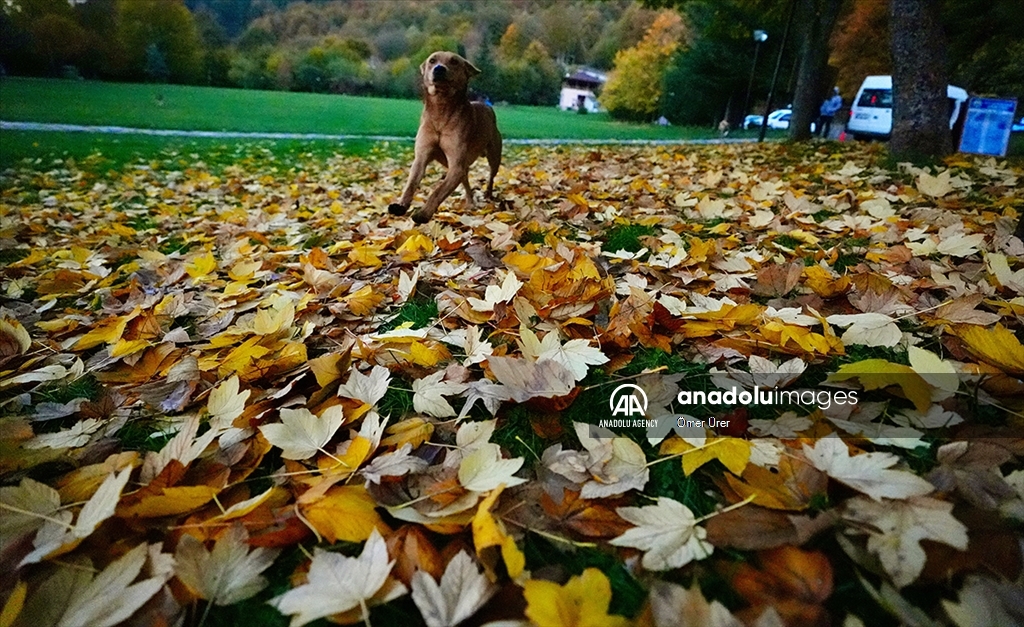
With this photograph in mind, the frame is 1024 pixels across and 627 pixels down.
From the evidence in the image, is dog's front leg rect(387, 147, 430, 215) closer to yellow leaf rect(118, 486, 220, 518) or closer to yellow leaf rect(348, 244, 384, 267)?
yellow leaf rect(348, 244, 384, 267)

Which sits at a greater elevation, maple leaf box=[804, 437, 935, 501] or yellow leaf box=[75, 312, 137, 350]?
maple leaf box=[804, 437, 935, 501]

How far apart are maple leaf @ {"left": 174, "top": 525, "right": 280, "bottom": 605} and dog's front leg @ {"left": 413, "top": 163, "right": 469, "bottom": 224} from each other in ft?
6.82

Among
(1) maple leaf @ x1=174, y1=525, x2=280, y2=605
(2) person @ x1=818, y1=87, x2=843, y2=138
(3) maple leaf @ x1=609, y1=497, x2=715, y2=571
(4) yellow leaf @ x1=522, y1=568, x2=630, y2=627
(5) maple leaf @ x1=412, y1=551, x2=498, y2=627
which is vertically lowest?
(1) maple leaf @ x1=174, y1=525, x2=280, y2=605

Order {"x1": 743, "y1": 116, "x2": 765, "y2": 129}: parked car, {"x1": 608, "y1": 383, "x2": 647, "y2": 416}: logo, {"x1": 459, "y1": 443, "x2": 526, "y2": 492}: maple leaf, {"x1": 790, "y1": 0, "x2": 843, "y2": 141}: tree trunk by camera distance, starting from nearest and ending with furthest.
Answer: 1. {"x1": 459, "y1": 443, "x2": 526, "y2": 492}: maple leaf
2. {"x1": 608, "y1": 383, "x2": 647, "y2": 416}: logo
3. {"x1": 790, "y1": 0, "x2": 843, "y2": 141}: tree trunk
4. {"x1": 743, "y1": 116, "x2": 765, "y2": 129}: parked car

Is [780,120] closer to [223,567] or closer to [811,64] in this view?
[811,64]

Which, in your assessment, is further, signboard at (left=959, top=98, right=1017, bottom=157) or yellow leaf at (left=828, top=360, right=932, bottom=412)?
signboard at (left=959, top=98, right=1017, bottom=157)

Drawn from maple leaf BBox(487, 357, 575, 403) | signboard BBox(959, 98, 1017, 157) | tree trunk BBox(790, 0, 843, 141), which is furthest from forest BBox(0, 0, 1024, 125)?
maple leaf BBox(487, 357, 575, 403)

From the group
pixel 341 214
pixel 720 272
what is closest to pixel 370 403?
pixel 720 272

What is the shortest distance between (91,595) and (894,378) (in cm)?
125

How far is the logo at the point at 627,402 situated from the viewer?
983mm

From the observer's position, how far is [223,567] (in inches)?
27.0

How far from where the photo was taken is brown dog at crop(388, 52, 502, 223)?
2.73 m

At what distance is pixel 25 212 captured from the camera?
11.0ft

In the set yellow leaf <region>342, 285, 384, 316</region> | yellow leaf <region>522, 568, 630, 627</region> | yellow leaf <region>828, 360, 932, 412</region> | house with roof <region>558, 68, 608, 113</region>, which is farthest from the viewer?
house with roof <region>558, 68, 608, 113</region>
